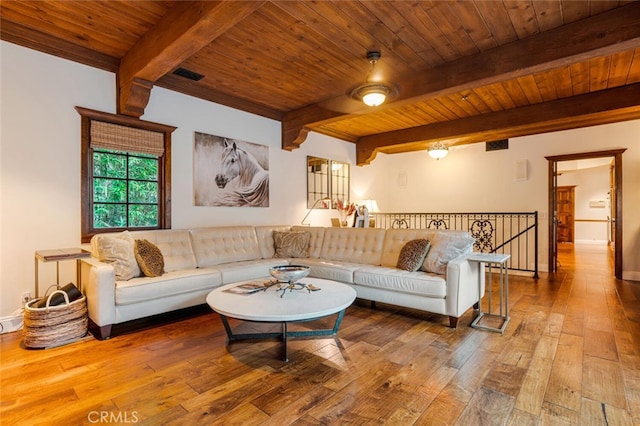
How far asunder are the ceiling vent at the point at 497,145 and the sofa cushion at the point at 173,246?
599 cm

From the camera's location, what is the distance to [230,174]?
470 cm

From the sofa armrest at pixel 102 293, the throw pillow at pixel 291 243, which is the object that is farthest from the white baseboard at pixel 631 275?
the sofa armrest at pixel 102 293

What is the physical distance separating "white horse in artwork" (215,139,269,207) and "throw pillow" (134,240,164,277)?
1.54m

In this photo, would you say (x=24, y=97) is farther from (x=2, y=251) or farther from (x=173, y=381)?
(x=173, y=381)

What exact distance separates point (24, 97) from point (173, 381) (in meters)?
3.06

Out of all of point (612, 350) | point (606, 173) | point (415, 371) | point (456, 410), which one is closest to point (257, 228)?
point (415, 371)

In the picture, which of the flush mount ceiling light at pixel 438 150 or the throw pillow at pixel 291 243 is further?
the flush mount ceiling light at pixel 438 150

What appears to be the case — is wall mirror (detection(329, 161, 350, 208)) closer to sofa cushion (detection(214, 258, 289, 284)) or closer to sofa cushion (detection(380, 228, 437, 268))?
sofa cushion (detection(380, 228, 437, 268))

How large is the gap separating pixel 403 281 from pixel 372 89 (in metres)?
2.06

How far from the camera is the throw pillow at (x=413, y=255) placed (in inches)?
136

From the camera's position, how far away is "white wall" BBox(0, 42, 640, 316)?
2.99 metres

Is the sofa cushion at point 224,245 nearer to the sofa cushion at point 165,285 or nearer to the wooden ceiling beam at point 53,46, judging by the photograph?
the sofa cushion at point 165,285

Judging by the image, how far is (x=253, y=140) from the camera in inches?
198

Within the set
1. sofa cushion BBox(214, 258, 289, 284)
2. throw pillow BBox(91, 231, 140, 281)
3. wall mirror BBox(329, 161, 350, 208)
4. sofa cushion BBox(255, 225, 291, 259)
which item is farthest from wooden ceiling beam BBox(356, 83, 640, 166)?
throw pillow BBox(91, 231, 140, 281)
